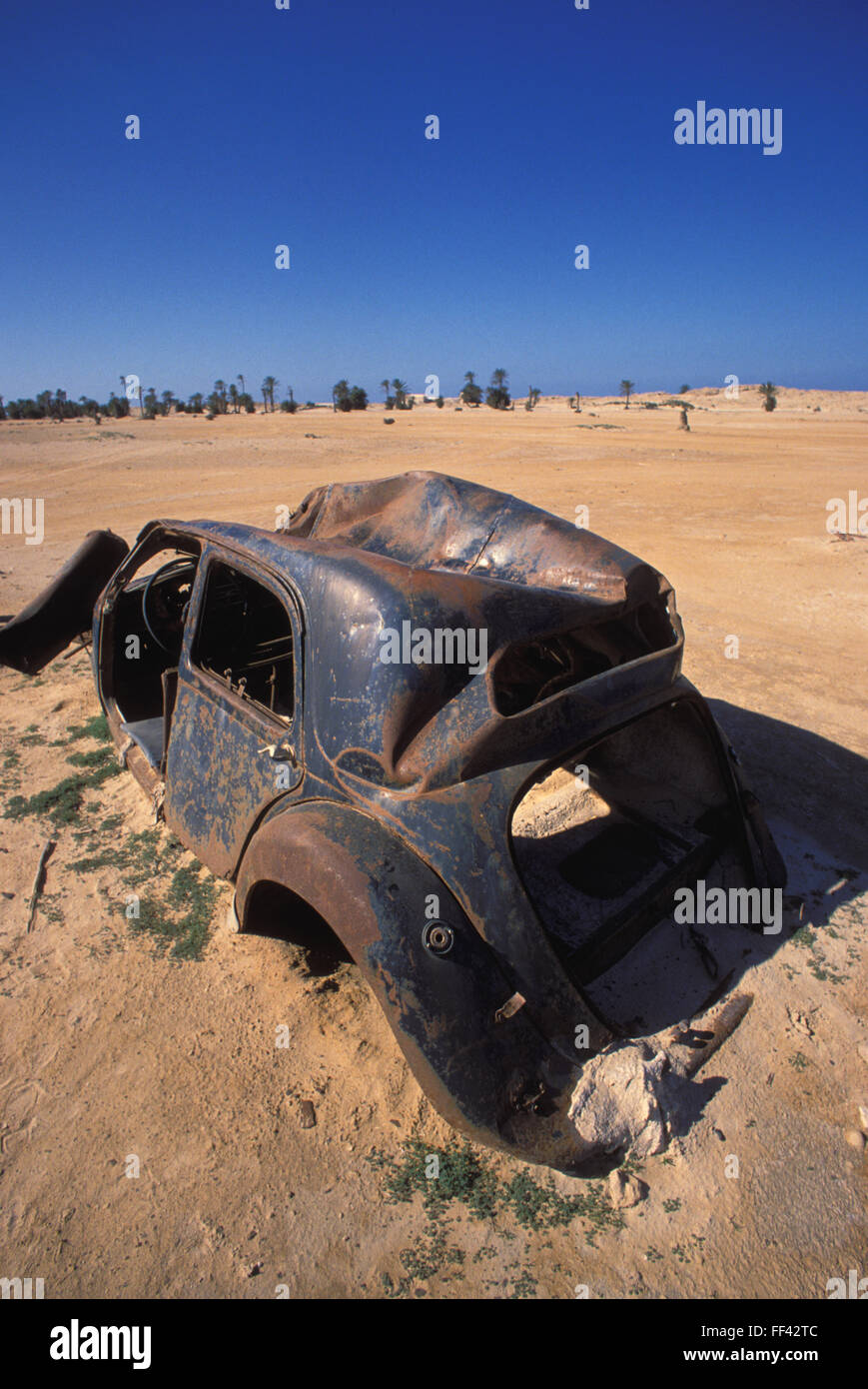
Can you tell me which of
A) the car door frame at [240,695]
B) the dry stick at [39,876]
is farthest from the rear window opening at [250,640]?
the dry stick at [39,876]

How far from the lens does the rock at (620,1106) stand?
2244mm

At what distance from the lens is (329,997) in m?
3.03

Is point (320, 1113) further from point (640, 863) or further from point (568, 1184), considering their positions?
point (640, 863)

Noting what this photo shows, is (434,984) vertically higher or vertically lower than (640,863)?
higher

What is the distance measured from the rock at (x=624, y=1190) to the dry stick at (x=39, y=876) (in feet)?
9.04

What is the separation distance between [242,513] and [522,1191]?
12111 mm

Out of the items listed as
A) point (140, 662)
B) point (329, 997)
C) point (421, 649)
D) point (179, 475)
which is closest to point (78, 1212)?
point (329, 997)

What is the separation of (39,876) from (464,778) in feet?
8.69

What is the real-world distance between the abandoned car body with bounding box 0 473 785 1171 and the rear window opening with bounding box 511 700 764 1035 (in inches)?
0.5

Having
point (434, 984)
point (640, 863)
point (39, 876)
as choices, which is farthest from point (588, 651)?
point (39, 876)

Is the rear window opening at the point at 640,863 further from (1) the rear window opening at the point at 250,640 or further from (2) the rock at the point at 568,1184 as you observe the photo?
(1) the rear window opening at the point at 250,640

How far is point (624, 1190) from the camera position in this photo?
227 centimetres
